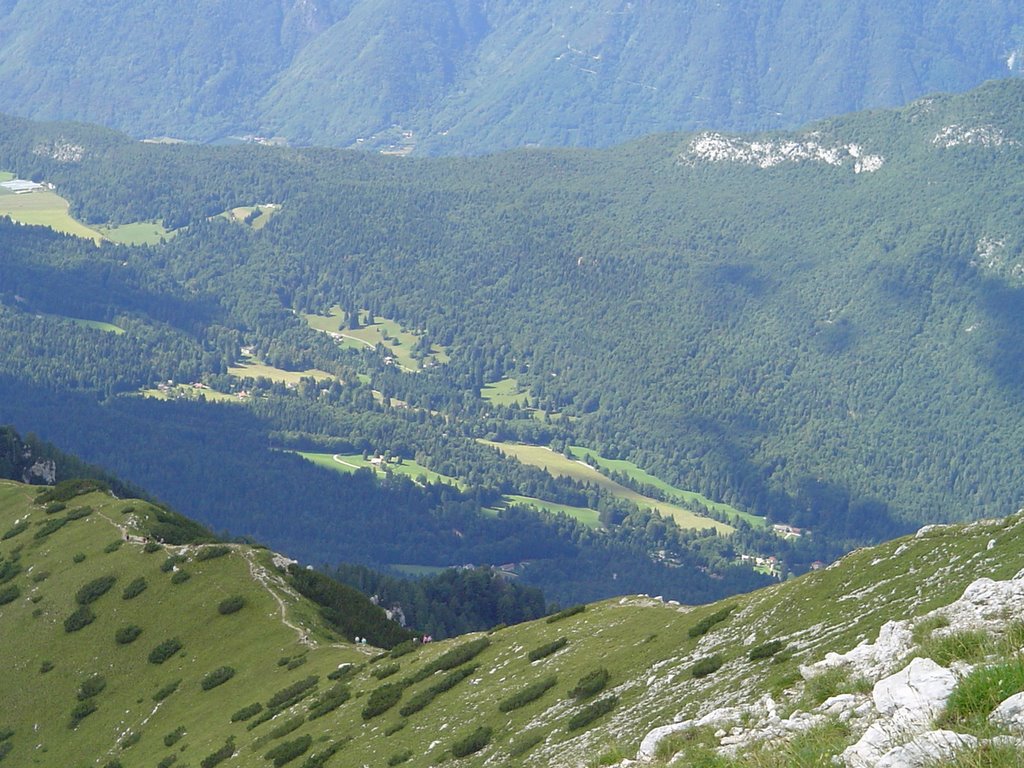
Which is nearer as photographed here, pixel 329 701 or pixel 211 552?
pixel 329 701

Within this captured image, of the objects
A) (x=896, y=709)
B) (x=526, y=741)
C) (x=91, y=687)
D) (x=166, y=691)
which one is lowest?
(x=166, y=691)

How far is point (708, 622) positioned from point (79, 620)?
61397 mm

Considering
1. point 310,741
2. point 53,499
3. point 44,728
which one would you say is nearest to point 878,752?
point 310,741

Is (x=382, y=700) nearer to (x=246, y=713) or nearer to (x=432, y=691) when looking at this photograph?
(x=432, y=691)

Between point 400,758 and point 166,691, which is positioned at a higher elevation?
point 400,758

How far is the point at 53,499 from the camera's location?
145 metres

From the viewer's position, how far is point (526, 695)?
6612cm

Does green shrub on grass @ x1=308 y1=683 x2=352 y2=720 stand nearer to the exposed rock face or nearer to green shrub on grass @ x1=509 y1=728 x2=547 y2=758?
green shrub on grass @ x1=509 y1=728 x2=547 y2=758

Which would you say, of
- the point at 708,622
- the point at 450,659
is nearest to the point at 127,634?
the point at 450,659

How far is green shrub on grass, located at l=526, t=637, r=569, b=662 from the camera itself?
244 feet

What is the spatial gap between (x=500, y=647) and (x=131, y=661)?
117ft

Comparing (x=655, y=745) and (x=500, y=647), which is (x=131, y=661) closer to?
(x=500, y=647)

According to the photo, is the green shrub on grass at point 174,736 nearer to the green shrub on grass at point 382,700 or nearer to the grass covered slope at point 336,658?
the grass covered slope at point 336,658

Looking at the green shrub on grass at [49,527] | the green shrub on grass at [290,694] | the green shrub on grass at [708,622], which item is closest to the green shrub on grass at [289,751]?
the green shrub on grass at [290,694]
